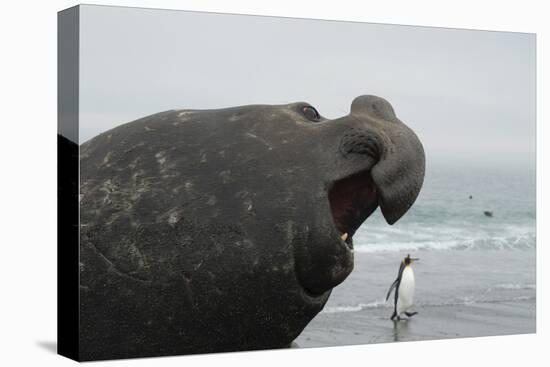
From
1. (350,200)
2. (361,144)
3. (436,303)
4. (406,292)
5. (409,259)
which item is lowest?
(436,303)

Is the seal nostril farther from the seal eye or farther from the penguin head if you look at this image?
the penguin head

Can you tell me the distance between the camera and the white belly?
44.6 ft

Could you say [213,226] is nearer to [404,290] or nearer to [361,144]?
[361,144]

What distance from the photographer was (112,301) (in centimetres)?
1085

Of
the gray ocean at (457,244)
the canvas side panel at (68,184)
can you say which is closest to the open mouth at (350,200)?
the gray ocean at (457,244)

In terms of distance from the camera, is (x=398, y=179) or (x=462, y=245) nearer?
(x=398, y=179)

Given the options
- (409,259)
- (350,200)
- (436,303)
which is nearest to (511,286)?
(436,303)

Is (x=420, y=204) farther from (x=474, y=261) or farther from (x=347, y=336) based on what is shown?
A: (x=347, y=336)

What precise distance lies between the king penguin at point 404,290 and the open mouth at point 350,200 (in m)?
2.31

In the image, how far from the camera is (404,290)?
13.8 meters

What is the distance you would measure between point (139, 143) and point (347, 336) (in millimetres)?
3245

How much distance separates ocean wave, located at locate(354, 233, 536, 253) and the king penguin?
0.88ft

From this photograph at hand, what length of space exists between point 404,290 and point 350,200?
2.67m

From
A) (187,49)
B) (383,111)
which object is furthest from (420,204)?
(187,49)
